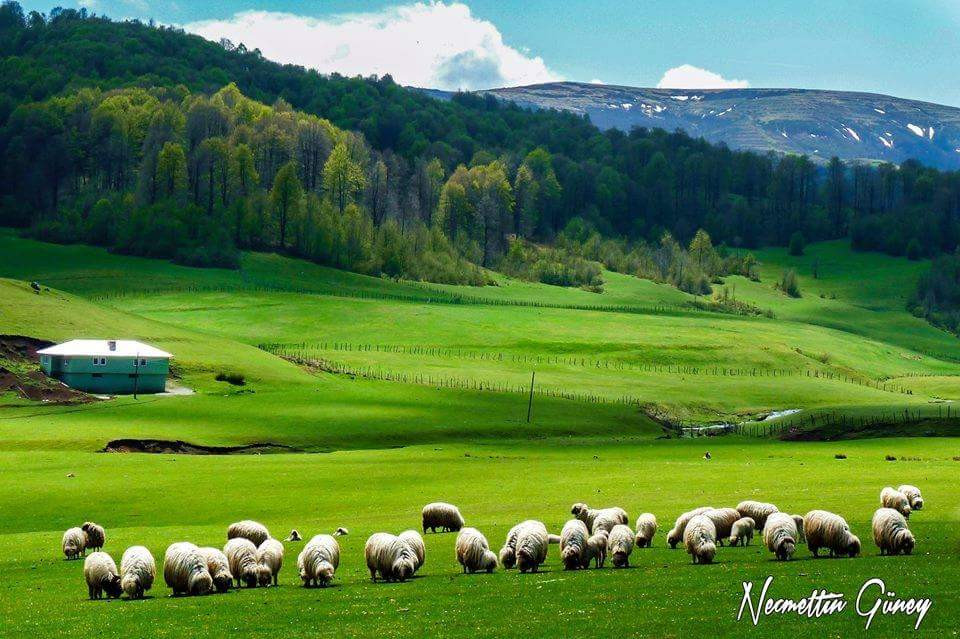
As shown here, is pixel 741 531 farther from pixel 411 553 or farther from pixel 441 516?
pixel 411 553

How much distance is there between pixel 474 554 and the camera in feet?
97.3

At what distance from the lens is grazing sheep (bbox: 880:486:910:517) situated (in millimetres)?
36906

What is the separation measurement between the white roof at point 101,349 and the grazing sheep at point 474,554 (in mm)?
61757

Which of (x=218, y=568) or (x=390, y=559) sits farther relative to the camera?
(x=390, y=559)

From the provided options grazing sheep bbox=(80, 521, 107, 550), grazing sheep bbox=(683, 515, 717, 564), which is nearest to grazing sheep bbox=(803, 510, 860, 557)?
grazing sheep bbox=(683, 515, 717, 564)

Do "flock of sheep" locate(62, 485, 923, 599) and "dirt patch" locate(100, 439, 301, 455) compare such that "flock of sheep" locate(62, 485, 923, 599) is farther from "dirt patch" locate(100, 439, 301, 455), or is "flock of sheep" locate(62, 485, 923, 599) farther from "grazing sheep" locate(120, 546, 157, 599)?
"dirt patch" locate(100, 439, 301, 455)

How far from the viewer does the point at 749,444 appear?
75188 millimetres

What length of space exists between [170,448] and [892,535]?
45.3 m

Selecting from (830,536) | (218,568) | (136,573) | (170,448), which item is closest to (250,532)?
(218,568)

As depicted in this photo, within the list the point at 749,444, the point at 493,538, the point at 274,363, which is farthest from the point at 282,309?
A: the point at 493,538

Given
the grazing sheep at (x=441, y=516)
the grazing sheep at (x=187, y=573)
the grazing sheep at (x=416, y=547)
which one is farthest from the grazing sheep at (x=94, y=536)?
the grazing sheep at (x=416, y=547)

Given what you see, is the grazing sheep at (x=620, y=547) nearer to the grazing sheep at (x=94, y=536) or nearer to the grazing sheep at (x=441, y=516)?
the grazing sheep at (x=441, y=516)

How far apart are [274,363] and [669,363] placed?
159 ft

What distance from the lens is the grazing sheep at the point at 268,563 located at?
2886 centimetres
